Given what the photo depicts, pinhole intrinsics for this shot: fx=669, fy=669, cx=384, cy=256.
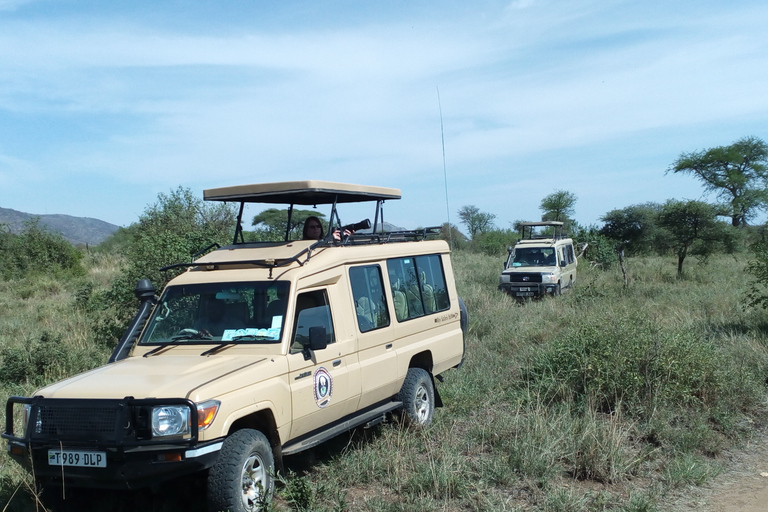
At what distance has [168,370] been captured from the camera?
15.3 feet

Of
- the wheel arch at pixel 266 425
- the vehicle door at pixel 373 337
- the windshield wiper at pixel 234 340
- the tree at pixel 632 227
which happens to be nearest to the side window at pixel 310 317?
the windshield wiper at pixel 234 340

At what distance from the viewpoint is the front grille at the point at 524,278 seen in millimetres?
17156

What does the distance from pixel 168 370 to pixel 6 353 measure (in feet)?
19.8

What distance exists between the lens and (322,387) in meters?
5.29

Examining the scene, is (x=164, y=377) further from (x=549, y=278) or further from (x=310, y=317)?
(x=549, y=278)

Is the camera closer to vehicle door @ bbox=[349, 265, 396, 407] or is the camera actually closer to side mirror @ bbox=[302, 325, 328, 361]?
vehicle door @ bbox=[349, 265, 396, 407]

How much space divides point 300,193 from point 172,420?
2.89 m

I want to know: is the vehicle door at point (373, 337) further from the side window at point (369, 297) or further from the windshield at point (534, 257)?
the windshield at point (534, 257)

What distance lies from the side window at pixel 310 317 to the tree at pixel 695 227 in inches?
730

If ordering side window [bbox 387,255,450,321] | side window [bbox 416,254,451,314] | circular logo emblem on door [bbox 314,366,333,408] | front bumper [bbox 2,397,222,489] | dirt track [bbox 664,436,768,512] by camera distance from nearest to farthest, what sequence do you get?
front bumper [bbox 2,397,222,489], dirt track [bbox 664,436,768,512], circular logo emblem on door [bbox 314,366,333,408], side window [bbox 387,255,450,321], side window [bbox 416,254,451,314]

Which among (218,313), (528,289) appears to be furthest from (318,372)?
(528,289)

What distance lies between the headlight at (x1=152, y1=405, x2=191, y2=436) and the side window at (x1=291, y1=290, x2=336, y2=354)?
1.16 metres

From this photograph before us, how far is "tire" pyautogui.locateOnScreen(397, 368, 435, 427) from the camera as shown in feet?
21.7

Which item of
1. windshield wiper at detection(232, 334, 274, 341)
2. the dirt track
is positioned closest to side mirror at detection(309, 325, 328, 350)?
windshield wiper at detection(232, 334, 274, 341)
